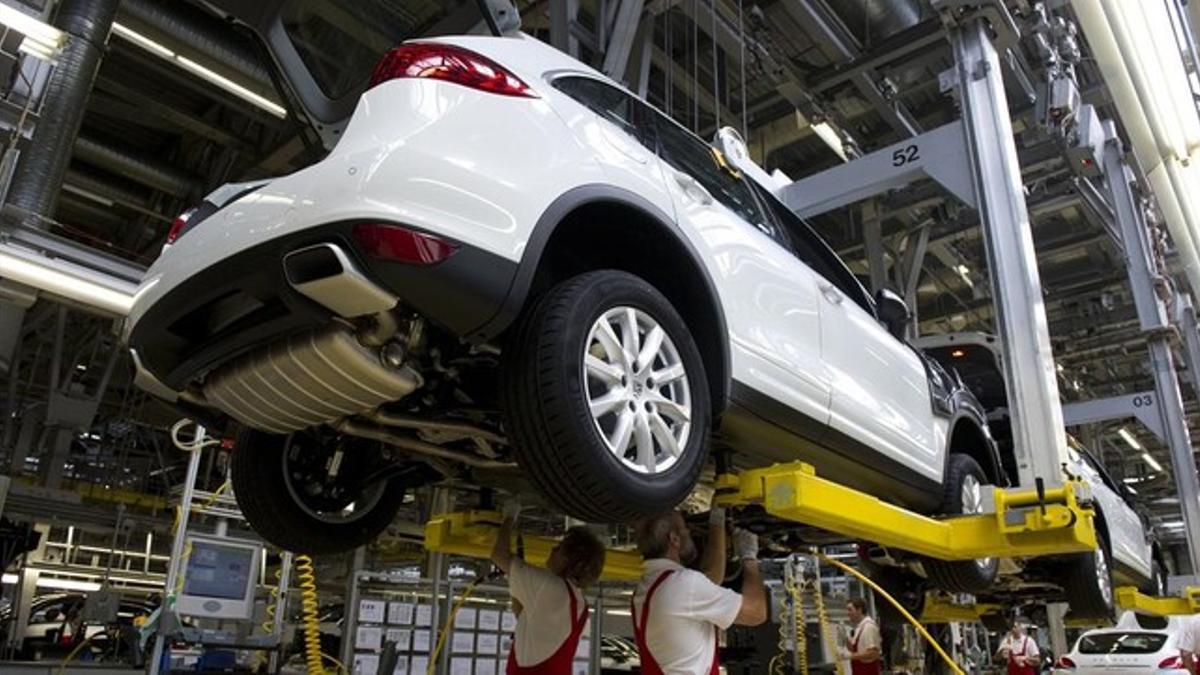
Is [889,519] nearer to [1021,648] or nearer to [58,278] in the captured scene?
[58,278]

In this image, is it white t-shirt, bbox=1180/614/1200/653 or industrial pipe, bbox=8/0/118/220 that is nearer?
industrial pipe, bbox=8/0/118/220

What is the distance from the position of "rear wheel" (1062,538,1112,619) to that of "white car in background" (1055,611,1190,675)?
14.9ft

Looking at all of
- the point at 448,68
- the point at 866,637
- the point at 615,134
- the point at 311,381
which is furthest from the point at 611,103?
the point at 866,637

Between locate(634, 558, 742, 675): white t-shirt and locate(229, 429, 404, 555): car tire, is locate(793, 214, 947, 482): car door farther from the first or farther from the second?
locate(229, 429, 404, 555): car tire

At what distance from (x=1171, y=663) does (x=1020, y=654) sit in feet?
6.96

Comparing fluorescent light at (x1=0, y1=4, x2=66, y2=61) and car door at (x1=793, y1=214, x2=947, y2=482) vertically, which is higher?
fluorescent light at (x1=0, y1=4, x2=66, y2=61)

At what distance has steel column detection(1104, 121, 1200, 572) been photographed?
20.4 ft

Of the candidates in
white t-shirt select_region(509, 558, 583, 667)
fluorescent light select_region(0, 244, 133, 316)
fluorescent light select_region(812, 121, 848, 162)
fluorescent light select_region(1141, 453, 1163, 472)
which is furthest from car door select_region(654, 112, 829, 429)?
fluorescent light select_region(1141, 453, 1163, 472)

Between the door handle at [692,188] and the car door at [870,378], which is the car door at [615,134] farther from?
the car door at [870,378]

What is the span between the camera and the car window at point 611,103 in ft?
7.85

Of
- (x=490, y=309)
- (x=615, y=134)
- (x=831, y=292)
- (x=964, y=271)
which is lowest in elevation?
(x=490, y=309)

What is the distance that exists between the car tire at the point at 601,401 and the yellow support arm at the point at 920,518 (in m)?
0.41

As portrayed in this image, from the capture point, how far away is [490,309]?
6.01 feet

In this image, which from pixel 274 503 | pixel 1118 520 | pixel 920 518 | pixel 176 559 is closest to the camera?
pixel 274 503
